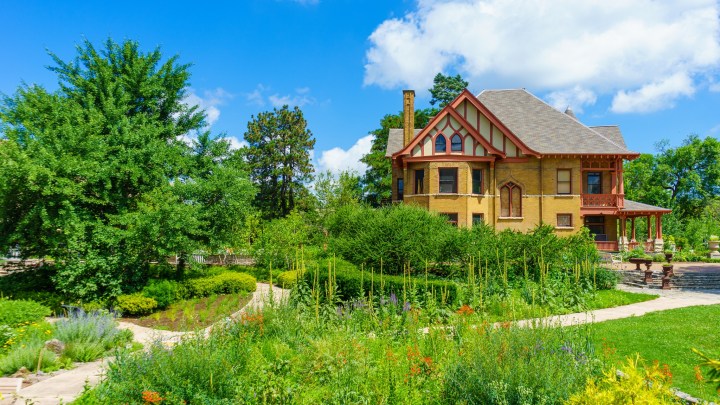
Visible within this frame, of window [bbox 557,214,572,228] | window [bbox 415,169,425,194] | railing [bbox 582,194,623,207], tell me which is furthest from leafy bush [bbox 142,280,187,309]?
railing [bbox 582,194,623,207]

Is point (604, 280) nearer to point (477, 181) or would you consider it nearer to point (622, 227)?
point (477, 181)

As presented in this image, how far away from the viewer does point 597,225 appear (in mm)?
29234

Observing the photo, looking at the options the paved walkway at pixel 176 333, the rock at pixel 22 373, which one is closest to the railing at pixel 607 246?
the paved walkway at pixel 176 333

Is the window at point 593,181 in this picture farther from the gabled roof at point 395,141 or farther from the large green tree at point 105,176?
the large green tree at point 105,176

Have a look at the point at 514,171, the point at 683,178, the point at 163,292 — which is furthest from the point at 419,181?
the point at 683,178

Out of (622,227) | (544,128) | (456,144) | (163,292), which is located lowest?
(163,292)

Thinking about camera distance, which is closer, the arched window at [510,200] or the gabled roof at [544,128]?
the gabled roof at [544,128]

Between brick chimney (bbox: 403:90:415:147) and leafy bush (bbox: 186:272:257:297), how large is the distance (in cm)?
1538

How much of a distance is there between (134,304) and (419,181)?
17428 mm

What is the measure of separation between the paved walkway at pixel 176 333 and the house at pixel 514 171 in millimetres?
10249

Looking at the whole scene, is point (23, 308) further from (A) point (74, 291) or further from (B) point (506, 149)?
(B) point (506, 149)

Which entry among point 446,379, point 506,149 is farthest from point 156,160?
point 506,149

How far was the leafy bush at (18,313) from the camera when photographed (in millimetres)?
10844

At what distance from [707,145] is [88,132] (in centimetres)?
5515
